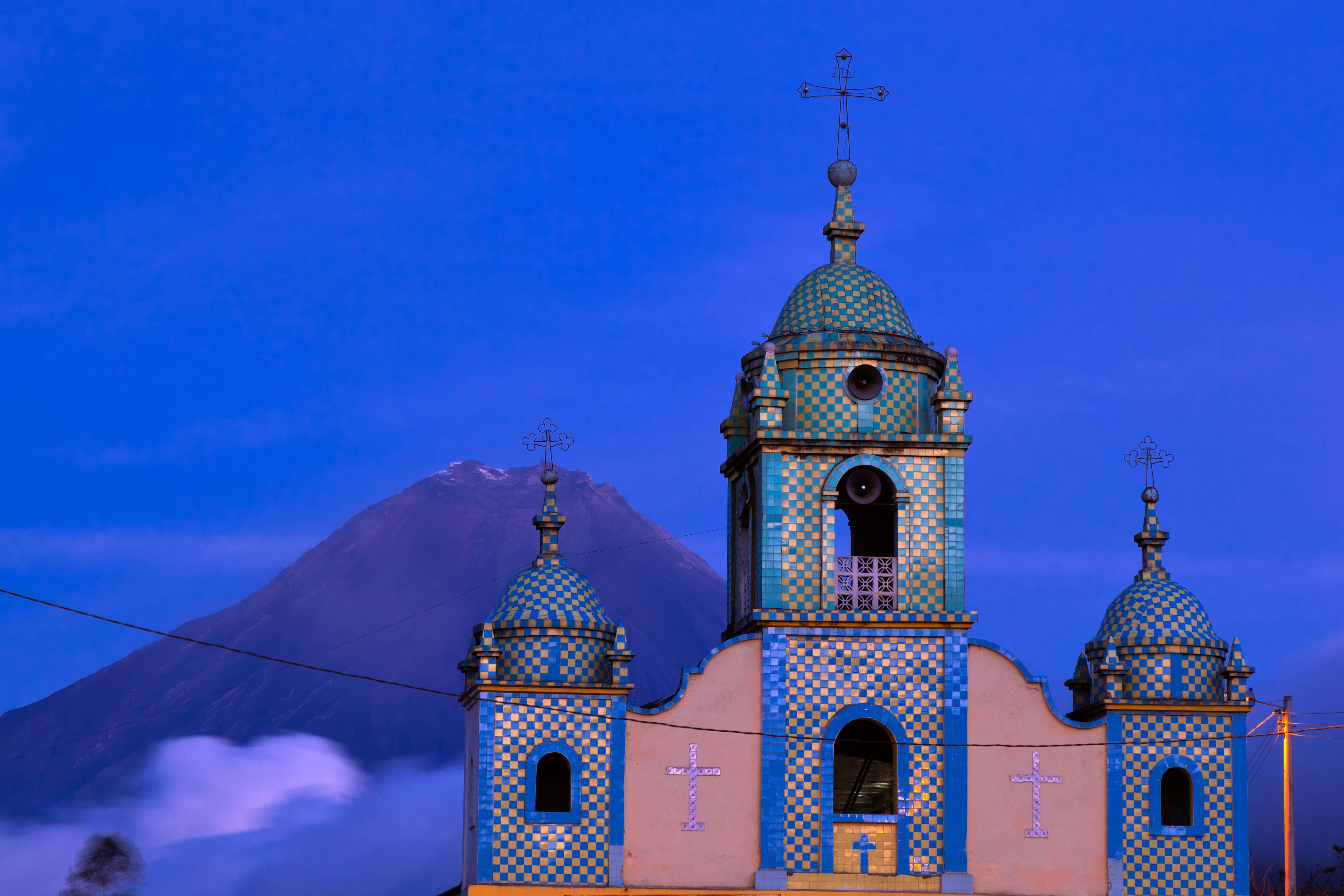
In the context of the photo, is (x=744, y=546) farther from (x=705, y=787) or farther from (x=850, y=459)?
(x=705, y=787)

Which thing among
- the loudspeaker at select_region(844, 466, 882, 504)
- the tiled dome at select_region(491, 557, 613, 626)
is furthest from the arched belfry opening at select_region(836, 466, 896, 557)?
the tiled dome at select_region(491, 557, 613, 626)

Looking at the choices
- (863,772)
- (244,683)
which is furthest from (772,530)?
(244,683)

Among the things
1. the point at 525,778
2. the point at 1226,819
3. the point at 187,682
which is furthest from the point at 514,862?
the point at 187,682

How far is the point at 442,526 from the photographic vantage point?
165 m

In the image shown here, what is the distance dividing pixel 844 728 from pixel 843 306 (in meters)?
7.93

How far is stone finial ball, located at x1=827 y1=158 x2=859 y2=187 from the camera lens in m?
42.2

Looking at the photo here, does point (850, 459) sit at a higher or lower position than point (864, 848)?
higher

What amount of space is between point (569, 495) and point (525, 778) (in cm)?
12582

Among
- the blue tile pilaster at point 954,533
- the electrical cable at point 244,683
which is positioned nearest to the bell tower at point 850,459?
the blue tile pilaster at point 954,533

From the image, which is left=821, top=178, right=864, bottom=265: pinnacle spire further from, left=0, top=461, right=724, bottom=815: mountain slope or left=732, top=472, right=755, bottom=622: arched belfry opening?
left=0, top=461, right=724, bottom=815: mountain slope

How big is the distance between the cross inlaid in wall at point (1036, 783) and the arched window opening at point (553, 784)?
8.04 meters

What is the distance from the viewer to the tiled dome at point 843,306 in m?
40.1

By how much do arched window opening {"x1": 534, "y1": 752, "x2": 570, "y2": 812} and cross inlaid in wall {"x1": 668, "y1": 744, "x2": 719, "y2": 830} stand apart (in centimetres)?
217

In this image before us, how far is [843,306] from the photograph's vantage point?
40312mm
